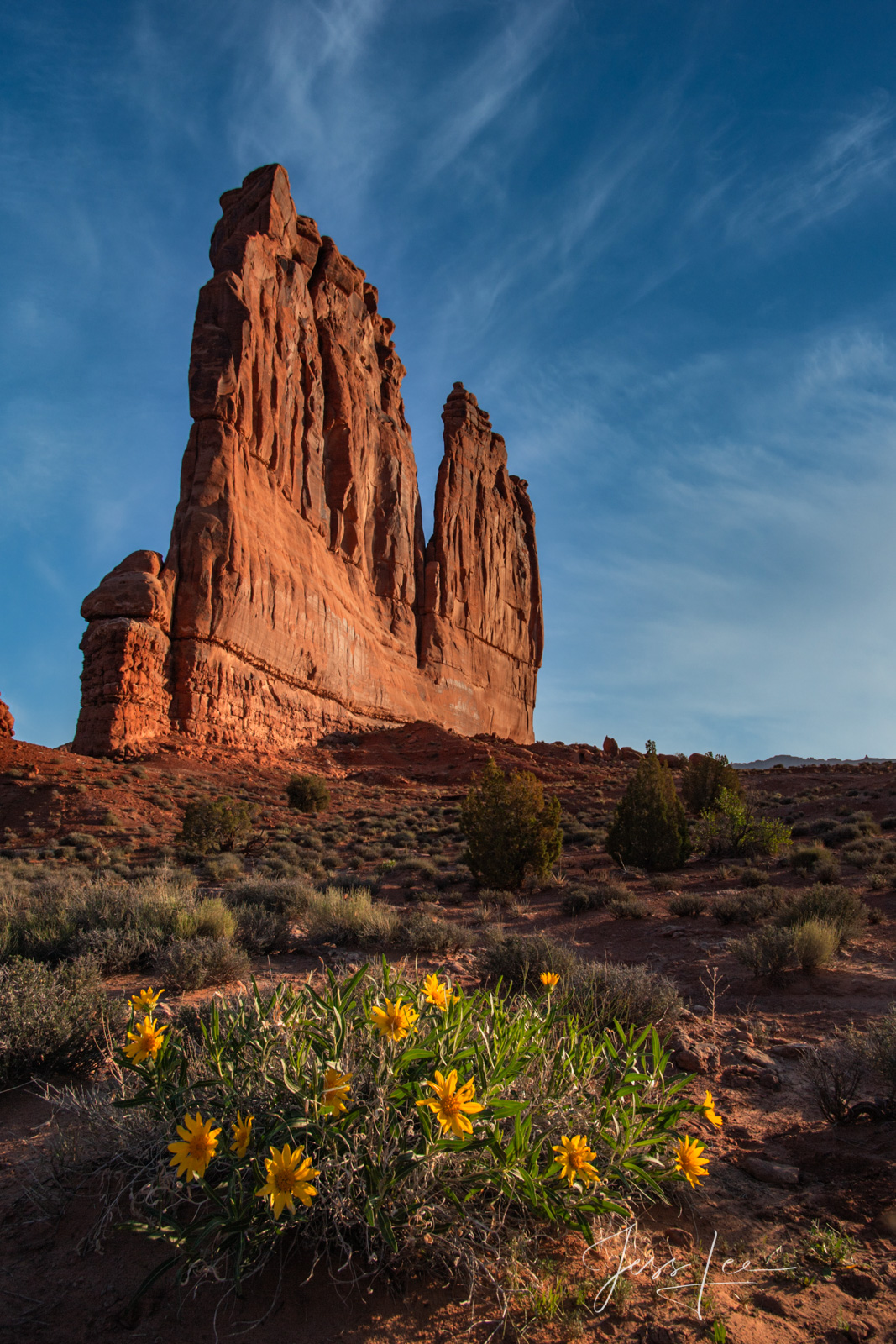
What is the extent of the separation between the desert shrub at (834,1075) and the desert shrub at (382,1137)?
68.5 inches

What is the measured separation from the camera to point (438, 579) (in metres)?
50.8

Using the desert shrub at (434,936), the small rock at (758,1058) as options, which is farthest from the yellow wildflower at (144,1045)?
the desert shrub at (434,936)

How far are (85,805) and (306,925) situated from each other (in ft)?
46.7

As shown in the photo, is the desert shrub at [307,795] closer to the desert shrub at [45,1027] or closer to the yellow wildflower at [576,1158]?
the desert shrub at [45,1027]

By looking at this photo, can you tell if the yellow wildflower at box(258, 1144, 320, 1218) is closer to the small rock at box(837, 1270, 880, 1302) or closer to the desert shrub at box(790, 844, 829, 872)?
the small rock at box(837, 1270, 880, 1302)

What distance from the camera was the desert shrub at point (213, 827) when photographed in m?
16.9

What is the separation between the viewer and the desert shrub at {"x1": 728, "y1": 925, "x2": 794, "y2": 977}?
6.46 meters

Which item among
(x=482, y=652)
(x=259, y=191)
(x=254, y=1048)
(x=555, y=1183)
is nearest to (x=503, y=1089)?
(x=555, y=1183)

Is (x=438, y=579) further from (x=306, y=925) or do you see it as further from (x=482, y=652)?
(x=306, y=925)

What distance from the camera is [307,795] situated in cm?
2380

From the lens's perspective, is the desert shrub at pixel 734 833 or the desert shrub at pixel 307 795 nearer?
the desert shrub at pixel 734 833

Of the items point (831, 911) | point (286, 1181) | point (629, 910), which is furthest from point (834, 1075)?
point (629, 910)

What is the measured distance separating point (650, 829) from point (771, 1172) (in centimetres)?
1195

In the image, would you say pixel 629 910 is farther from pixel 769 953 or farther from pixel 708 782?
pixel 708 782
